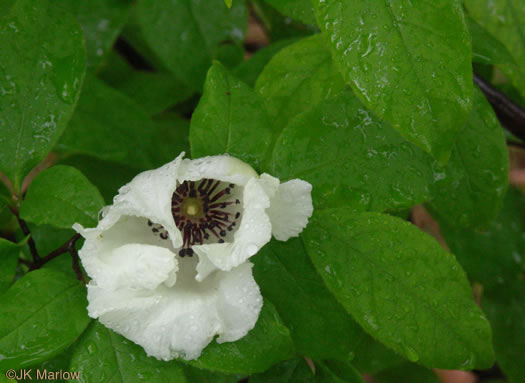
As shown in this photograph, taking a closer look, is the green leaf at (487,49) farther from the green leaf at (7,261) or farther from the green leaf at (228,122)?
the green leaf at (7,261)

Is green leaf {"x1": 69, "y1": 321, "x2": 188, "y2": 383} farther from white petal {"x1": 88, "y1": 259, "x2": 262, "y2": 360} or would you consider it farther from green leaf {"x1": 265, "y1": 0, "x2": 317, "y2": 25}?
green leaf {"x1": 265, "y1": 0, "x2": 317, "y2": 25}

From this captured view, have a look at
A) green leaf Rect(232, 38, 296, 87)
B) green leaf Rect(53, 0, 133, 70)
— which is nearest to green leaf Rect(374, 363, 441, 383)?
green leaf Rect(232, 38, 296, 87)

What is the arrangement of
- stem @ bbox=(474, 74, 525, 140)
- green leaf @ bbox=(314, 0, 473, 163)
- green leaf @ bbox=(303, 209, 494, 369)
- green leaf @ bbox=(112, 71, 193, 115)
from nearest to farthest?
green leaf @ bbox=(314, 0, 473, 163) → green leaf @ bbox=(303, 209, 494, 369) → stem @ bbox=(474, 74, 525, 140) → green leaf @ bbox=(112, 71, 193, 115)

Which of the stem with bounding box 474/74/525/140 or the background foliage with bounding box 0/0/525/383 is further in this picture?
the stem with bounding box 474/74/525/140

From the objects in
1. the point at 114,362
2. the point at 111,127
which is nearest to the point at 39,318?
the point at 114,362

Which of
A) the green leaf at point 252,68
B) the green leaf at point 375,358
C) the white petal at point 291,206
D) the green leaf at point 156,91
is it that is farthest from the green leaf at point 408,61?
the green leaf at point 156,91

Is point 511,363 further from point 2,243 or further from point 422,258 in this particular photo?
point 2,243

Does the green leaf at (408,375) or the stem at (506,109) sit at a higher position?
the stem at (506,109)
